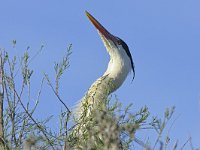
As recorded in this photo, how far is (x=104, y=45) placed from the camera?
8.99 m

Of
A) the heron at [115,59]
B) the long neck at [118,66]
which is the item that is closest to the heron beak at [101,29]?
the heron at [115,59]

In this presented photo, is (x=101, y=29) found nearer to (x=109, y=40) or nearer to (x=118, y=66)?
(x=109, y=40)

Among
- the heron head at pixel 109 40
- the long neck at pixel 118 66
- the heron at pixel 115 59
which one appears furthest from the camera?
the heron head at pixel 109 40

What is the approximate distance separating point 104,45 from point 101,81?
204cm

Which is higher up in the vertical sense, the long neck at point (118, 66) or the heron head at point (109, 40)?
the heron head at point (109, 40)

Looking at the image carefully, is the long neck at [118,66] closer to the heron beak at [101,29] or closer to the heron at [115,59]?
the heron at [115,59]

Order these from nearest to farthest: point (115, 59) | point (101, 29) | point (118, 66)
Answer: point (118, 66) → point (115, 59) → point (101, 29)

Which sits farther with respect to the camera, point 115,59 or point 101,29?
point 101,29

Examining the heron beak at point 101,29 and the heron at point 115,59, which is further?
the heron beak at point 101,29

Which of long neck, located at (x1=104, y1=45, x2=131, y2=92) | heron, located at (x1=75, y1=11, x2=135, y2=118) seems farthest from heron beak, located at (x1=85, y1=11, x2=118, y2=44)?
long neck, located at (x1=104, y1=45, x2=131, y2=92)

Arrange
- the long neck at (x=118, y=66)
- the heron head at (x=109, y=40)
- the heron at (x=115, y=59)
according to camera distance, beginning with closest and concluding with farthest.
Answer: the heron at (x=115, y=59)
the long neck at (x=118, y=66)
the heron head at (x=109, y=40)

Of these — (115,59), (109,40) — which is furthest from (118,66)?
(109,40)

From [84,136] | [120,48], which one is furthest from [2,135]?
[120,48]

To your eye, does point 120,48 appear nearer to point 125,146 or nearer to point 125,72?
point 125,72
